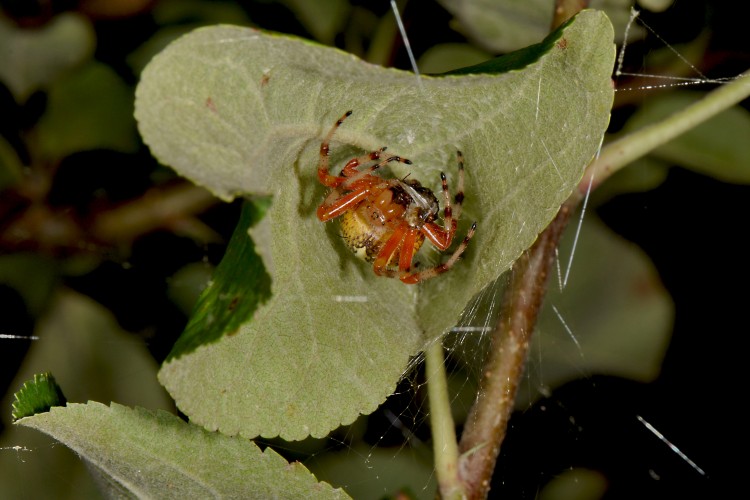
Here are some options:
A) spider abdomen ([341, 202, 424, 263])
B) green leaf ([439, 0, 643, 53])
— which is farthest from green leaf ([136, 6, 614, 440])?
green leaf ([439, 0, 643, 53])

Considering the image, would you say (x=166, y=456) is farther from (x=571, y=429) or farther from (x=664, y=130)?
(x=571, y=429)

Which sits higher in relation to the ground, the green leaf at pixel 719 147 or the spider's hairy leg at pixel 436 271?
the spider's hairy leg at pixel 436 271

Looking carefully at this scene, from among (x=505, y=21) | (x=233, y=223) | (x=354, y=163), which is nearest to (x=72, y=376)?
(x=233, y=223)

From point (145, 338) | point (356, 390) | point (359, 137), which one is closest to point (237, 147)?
point (359, 137)

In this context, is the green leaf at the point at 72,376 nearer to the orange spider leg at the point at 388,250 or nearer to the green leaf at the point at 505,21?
the orange spider leg at the point at 388,250

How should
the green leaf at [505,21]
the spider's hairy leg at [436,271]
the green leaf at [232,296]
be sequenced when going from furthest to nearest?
the green leaf at [505,21] < the spider's hairy leg at [436,271] < the green leaf at [232,296]

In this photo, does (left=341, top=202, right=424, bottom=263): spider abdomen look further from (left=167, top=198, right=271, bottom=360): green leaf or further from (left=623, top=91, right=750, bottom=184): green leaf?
(left=623, top=91, right=750, bottom=184): green leaf

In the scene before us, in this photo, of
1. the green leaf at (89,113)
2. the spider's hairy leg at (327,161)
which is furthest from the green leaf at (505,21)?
the green leaf at (89,113)

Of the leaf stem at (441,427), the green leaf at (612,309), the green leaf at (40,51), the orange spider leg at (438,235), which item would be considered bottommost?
the green leaf at (612,309)

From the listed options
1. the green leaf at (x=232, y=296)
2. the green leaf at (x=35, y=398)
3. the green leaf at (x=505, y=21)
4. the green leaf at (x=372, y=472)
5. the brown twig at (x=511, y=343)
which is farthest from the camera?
the green leaf at (x=372, y=472)
